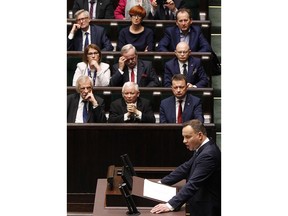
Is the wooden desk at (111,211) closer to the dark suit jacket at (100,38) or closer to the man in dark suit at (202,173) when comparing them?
the man in dark suit at (202,173)

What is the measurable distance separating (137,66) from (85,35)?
0.63 meters

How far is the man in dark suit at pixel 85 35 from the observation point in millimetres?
5125

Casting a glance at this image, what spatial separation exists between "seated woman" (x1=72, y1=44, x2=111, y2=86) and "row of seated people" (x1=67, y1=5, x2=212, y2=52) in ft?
1.43

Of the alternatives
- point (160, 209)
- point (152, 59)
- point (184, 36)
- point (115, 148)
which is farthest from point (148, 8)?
point (160, 209)

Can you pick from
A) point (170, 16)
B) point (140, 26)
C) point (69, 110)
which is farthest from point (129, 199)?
point (170, 16)

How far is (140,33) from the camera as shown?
16.8ft

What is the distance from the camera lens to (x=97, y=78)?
15.5 ft

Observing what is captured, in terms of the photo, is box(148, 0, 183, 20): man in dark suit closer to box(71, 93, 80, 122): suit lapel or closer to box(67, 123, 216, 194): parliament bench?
box(71, 93, 80, 122): suit lapel

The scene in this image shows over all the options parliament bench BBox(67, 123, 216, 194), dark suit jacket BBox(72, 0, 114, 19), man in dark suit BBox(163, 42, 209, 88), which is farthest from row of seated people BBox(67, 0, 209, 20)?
parliament bench BBox(67, 123, 216, 194)

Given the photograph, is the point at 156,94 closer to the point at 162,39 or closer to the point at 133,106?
the point at 133,106

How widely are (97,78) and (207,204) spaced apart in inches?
66.4

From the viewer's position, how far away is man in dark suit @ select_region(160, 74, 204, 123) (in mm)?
4270
